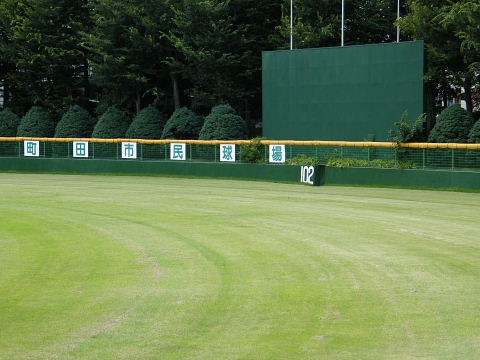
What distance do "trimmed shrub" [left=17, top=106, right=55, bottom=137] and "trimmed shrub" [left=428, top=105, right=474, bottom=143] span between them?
74.4 ft

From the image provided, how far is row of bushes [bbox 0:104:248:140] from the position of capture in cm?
3622

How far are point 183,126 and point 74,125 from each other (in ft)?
25.1

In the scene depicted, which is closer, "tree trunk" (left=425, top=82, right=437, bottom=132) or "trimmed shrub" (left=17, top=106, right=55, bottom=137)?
Answer: "tree trunk" (left=425, top=82, right=437, bottom=132)

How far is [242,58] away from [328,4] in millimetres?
4936

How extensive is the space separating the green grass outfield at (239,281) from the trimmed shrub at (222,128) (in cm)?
1392

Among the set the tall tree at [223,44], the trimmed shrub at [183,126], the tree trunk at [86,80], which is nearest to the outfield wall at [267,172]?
the trimmed shrub at [183,126]

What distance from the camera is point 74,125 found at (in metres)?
43.2

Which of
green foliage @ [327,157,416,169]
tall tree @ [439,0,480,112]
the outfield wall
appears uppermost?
tall tree @ [439,0,480,112]

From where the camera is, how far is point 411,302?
1009cm

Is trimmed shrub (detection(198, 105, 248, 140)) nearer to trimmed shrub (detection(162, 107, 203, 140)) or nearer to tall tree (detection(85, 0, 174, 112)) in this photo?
trimmed shrub (detection(162, 107, 203, 140))

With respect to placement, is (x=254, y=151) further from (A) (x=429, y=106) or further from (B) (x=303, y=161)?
(A) (x=429, y=106)

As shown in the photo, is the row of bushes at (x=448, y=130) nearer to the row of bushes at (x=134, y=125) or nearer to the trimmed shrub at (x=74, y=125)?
the row of bushes at (x=134, y=125)

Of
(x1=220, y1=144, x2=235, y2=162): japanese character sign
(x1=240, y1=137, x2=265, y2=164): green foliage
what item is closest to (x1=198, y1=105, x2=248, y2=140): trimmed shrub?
(x1=220, y1=144, x2=235, y2=162): japanese character sign

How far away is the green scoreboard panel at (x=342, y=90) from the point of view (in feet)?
97.4
